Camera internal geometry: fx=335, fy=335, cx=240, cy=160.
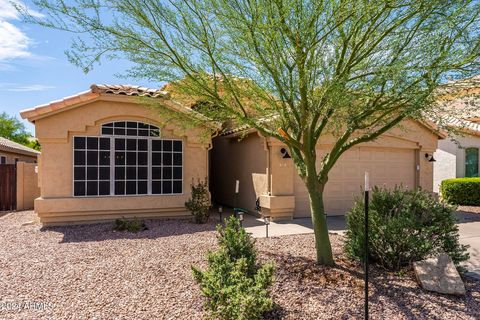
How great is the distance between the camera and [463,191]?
1648cm

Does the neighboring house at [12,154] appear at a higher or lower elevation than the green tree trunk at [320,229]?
higher

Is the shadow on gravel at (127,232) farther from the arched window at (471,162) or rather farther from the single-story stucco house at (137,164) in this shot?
the arched window at (471,162)

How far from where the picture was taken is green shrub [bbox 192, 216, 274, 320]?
4.04m

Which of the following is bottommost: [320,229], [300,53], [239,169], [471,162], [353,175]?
[320,229]

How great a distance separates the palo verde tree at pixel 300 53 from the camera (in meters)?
5.07

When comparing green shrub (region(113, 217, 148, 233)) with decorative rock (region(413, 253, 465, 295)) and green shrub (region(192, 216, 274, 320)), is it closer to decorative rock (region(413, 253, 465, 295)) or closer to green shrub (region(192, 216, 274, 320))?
green shrub (region(192, 216, 274, 320))

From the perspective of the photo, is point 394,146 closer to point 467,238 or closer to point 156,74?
point 467,238

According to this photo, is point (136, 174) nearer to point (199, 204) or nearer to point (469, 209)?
point (199, 204)

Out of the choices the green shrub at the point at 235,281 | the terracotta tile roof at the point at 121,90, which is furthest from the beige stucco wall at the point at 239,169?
the green shrub at the point at 235,281

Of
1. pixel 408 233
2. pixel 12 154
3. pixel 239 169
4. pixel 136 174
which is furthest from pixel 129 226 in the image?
pixel 12 154

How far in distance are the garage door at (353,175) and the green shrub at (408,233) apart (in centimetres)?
585

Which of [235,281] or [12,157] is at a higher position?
[12,157]

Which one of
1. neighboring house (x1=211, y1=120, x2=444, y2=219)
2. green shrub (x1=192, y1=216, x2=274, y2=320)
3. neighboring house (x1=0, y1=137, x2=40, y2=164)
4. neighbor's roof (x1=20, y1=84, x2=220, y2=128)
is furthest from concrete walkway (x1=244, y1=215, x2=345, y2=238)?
neighboring house (x1=0, y1=137, x2=40, y2=164)

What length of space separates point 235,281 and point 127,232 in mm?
5991
